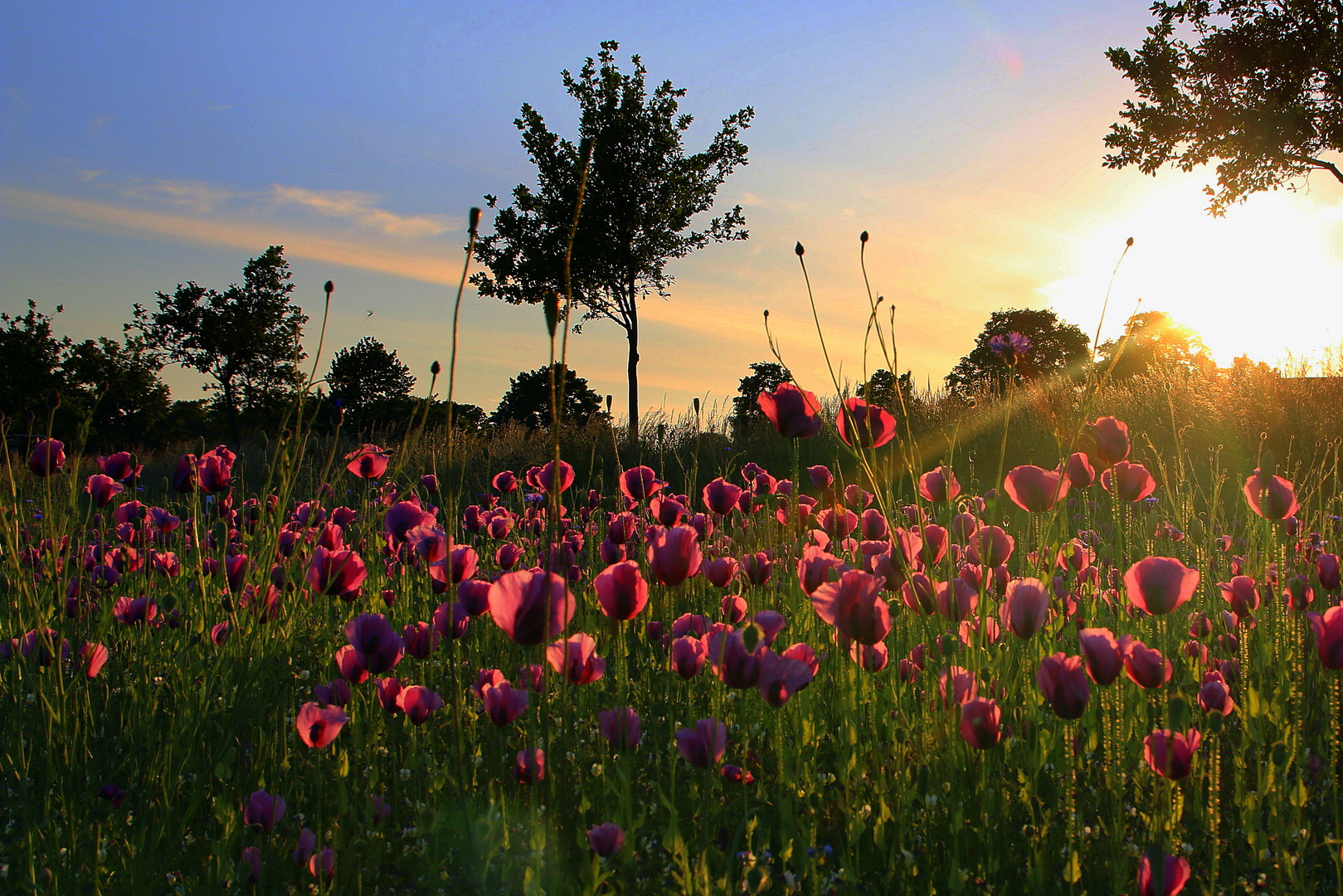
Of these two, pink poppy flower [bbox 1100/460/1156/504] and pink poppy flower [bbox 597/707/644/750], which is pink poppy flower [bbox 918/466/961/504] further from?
pink poppy flower [bbox 597/707/644/750]

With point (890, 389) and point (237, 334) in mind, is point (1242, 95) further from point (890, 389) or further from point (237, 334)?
point (237, 334)

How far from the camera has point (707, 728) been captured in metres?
1.27

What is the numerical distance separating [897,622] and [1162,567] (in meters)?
0.94

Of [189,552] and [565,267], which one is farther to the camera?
[189,552]

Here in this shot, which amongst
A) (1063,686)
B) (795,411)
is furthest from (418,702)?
(1063,686)

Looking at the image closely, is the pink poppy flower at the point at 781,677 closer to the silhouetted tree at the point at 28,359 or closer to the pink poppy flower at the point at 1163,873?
the pink poppy flower at the point at 1163,873

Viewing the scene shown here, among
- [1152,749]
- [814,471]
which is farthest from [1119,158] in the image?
[1152,749]

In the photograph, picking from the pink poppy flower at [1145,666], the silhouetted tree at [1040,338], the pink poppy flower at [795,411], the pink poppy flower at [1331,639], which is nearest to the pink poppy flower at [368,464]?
the pink poppy flower at [795,411]

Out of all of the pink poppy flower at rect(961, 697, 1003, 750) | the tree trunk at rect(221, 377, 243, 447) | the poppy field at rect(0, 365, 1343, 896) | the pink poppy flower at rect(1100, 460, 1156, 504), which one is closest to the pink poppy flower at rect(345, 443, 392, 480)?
the poppy field at rect(0, 365, 1343, 896)

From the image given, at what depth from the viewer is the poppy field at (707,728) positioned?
1.32m

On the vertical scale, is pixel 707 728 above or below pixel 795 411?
below

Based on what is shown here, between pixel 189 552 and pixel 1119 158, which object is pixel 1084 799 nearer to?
pixel 189 552

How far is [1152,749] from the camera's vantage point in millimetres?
1287

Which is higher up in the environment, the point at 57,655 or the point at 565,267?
the point at 565,267
